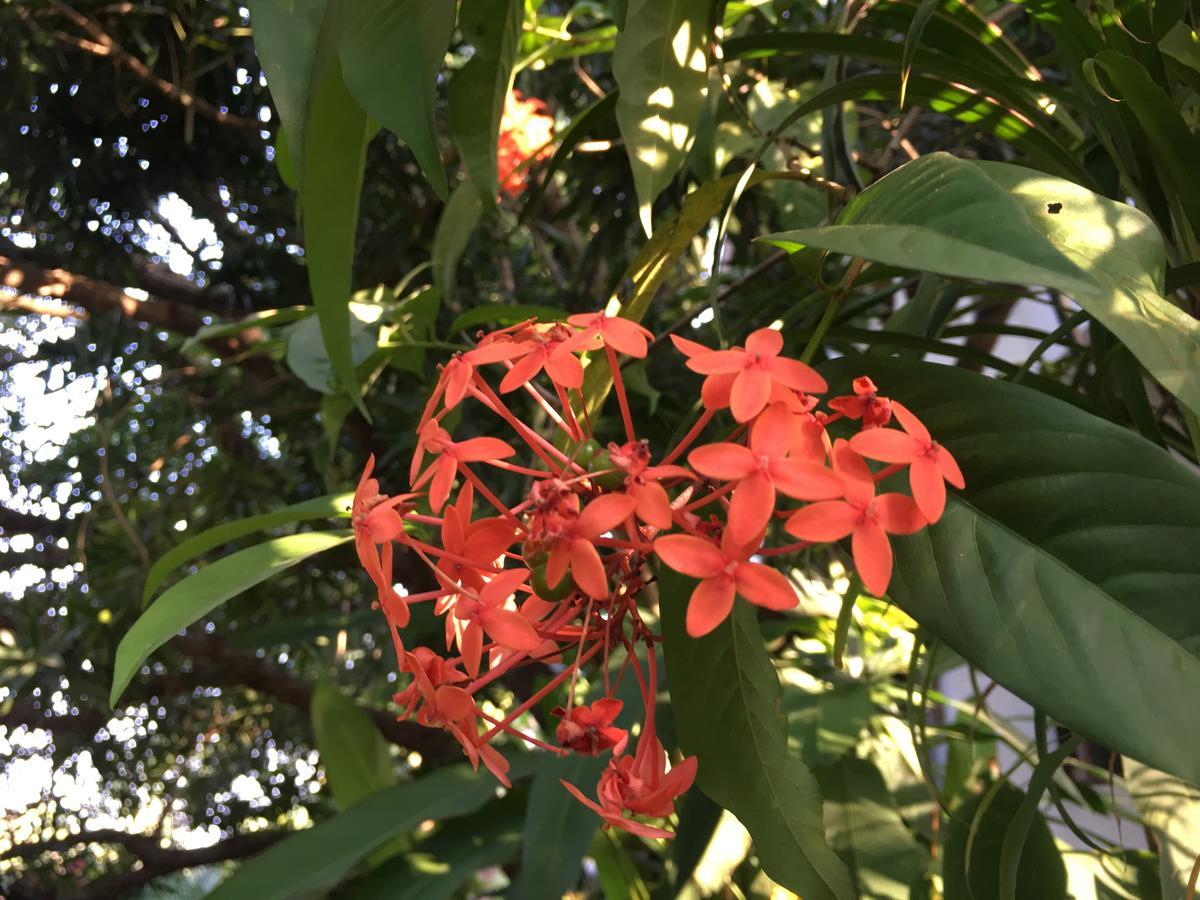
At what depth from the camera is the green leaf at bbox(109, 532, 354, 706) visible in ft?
1.23

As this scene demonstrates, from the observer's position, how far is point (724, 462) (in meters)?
0.28

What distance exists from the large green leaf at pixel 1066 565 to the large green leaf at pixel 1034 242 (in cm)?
7

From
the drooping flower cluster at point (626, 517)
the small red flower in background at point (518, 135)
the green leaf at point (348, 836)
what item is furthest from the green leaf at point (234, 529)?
the small red flower in background at point (518, 135)

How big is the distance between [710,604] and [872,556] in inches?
2.0

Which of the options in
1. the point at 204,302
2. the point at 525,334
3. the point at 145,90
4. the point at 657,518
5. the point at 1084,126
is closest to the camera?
the point at 657,518

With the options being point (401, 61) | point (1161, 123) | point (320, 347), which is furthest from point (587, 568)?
point (320, 347)

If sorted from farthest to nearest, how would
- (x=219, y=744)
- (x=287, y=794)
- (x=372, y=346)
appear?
(x=219, y=744)
(x=287, y=794)
(x=372, y=346)

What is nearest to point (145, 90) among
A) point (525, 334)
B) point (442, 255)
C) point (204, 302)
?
point (204, 302)

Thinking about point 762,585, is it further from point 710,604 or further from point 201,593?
point 201,593

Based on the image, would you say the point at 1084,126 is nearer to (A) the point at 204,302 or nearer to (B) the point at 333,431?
(B) the point at 333,431

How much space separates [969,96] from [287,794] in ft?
5.82

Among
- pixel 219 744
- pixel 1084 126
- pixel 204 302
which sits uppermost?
pixel 204 302

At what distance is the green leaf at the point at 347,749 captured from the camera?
105 cm

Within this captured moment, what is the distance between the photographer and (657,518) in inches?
11.3
